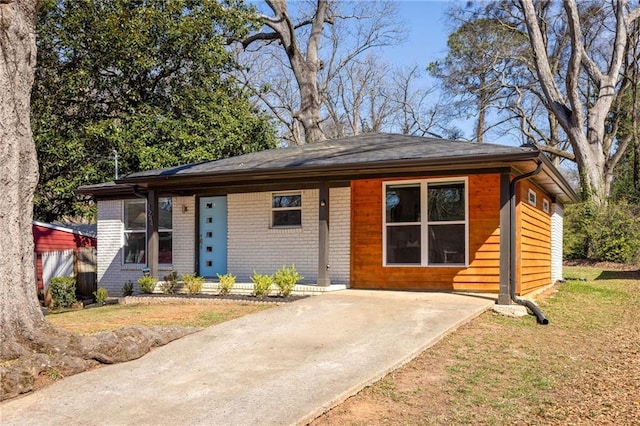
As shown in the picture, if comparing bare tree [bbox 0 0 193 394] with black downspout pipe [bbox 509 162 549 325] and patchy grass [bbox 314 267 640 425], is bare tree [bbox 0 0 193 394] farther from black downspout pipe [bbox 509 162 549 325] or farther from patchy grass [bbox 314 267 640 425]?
black downspout pipe [bbox 509 162 549 325]

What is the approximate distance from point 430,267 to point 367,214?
167 centimetres

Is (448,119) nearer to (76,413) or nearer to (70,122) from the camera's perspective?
(70,122)

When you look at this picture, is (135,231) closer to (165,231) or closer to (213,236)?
(165,231)

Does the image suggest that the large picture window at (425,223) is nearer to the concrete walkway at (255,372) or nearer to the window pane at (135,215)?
the concrete walkway at (255,372)

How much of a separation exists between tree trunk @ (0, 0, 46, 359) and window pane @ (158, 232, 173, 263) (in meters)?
7.51

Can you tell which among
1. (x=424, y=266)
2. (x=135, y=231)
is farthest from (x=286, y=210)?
(x=135, y=231)

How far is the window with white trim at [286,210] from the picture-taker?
488 inches

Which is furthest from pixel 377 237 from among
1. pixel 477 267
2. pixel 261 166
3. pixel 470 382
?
pixel 470 382

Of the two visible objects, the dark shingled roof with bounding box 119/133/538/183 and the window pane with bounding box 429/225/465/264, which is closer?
the dark shingled roof with bounding box 119/133/538/183

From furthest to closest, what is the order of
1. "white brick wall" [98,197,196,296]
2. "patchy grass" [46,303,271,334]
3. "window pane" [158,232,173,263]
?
"white brick wall" [98,197,196,296]
"window pane" [158,232,173,263]
"patchy grass" [46,303,271,334]

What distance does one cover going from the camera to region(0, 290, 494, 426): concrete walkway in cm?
459

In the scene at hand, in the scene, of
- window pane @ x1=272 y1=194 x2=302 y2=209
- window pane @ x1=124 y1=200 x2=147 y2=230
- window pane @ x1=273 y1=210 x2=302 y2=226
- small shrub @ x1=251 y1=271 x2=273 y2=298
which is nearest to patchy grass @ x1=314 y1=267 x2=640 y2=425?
small shrub @ x1=251 y1=271 x2=273 y2=298

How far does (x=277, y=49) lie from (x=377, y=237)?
26.4 metres

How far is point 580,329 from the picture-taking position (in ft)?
27.5
